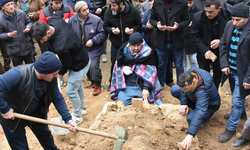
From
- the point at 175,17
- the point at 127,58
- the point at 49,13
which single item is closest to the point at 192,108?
the point at 127,58

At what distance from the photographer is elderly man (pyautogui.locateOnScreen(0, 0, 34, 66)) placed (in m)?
4.60

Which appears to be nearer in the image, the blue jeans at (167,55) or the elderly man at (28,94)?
the elderly man at (28,94)

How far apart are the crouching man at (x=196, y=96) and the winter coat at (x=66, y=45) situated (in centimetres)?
170

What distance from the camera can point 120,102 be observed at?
382 cm

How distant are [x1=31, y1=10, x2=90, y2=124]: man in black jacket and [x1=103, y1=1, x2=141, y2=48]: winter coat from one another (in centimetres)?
122

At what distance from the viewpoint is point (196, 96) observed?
313cm

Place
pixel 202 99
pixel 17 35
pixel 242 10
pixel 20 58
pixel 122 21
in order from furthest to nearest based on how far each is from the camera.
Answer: pixel 20 58 < pixel 17 35 < pixel 122 21 < pixel 202 99 < pixel 242 10

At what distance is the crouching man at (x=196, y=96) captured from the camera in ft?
9.49

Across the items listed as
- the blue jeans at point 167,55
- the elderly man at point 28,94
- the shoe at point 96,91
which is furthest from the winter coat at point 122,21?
the elderly man at point 28,94

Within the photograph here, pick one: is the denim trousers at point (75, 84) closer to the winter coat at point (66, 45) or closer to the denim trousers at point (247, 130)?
the winter coat at point (66, 45)

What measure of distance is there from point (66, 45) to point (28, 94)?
3.61 ft

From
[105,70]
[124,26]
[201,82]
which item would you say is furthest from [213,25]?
[105,70]

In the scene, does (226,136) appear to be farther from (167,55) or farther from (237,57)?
(167,55)

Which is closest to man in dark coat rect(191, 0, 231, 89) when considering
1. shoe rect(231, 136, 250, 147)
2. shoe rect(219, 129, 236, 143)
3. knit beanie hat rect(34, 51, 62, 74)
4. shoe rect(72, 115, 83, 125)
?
shoe rect(219, 129, 236, 143)
